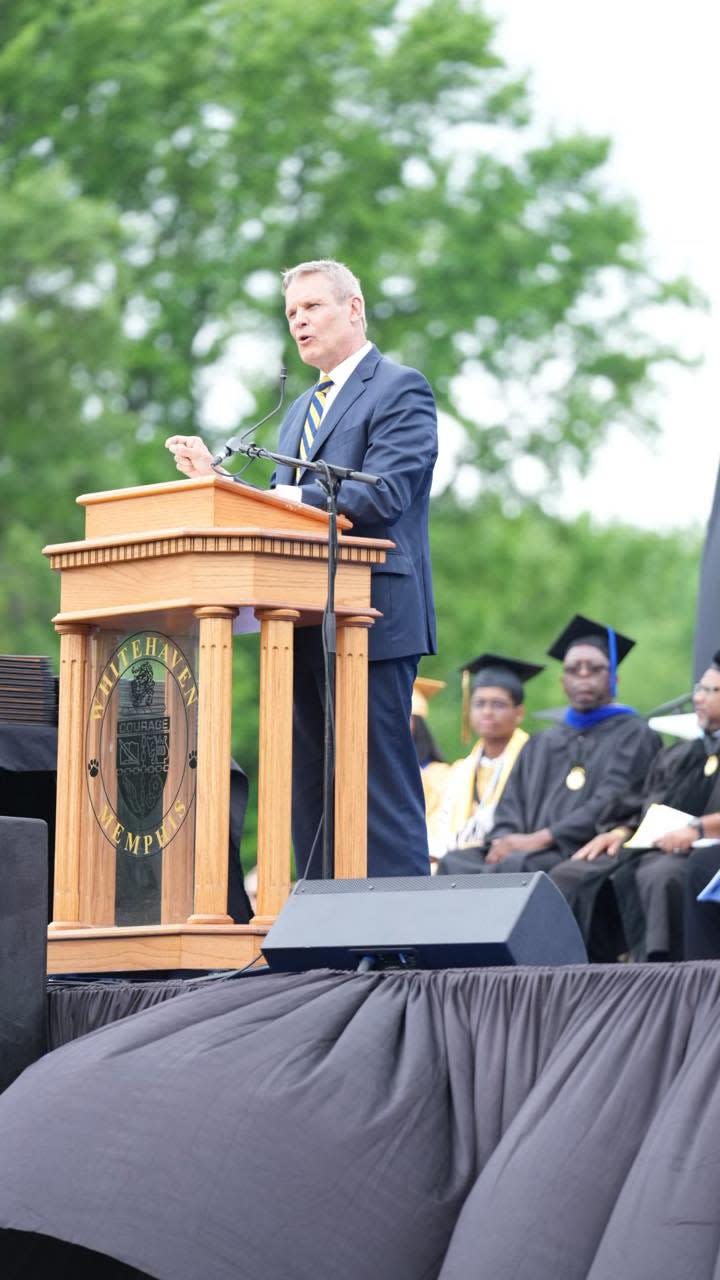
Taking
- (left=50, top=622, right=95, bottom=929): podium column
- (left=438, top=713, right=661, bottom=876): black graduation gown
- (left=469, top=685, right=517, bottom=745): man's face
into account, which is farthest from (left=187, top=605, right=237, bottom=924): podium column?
(left=469, top=685, right=517, bottom=745): man's face

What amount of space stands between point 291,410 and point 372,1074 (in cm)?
216

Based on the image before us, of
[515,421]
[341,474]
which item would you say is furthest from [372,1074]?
[515,421]

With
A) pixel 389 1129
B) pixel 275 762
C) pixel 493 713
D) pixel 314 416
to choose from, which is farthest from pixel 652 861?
pixel 389 1129

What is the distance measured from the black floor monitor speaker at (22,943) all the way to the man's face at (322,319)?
4.64ft

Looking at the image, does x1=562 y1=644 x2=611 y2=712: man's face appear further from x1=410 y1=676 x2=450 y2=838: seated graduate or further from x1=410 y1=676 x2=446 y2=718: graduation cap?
x1=410 y1=676 x2=446 y2=718: graduation cap

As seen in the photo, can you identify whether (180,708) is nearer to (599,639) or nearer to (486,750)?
(599,639)

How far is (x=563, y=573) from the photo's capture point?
21.1 meters

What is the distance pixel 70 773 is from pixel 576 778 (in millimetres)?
4594

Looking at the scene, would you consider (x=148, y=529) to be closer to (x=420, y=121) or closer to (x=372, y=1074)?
(x=372, y=1074)

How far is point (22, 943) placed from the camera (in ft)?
12.4

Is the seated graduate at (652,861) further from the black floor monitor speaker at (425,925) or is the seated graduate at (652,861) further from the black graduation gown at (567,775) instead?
the black floor monitor speaker at (425,925)

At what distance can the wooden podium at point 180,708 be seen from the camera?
414cm

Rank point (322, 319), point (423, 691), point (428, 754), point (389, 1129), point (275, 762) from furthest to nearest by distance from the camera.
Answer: point (423, 691), point (428, 754), point (322, 319), point (275, 762), point (389, 1129)

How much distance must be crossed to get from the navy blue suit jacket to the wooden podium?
6.6 inches
